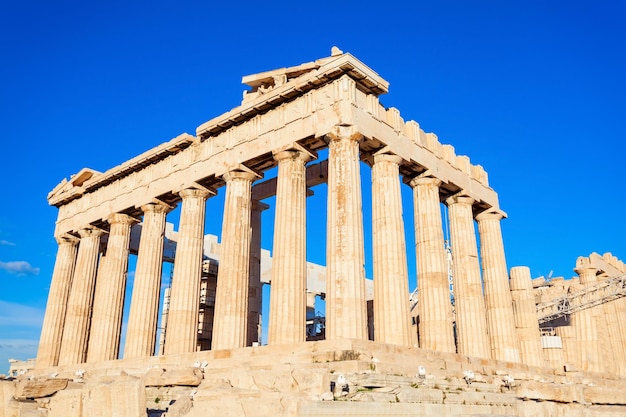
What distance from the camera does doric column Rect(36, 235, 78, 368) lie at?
119ft

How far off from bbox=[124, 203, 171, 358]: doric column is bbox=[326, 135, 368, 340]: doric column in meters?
12.8

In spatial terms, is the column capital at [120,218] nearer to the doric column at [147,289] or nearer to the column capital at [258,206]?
the doric column at [147,289]

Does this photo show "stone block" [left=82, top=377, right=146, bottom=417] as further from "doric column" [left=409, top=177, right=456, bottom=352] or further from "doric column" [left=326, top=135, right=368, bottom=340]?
"doric column" [left=409, top=177, right=456, bottom=352]

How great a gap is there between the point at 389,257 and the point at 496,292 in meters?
10.4

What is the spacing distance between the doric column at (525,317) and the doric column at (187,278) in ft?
58.3

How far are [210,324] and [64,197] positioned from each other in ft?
43.4

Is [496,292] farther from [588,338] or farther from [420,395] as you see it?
[420,395]

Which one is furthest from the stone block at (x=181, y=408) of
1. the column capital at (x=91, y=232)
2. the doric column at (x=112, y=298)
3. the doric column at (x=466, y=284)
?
the column capital at (x=91, y=232)

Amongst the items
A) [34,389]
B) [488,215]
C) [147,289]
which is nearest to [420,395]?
[34,389]

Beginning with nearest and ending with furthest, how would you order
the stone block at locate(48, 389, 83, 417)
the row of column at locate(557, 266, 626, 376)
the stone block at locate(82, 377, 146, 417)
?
the stone block at locate(82, 377, 146, 417)
the stone block at locate(48, 389, 83, 417)
the row of column at locate(557, 266, 626, 376)


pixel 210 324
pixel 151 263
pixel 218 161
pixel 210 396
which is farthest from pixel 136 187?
pixel 210 396

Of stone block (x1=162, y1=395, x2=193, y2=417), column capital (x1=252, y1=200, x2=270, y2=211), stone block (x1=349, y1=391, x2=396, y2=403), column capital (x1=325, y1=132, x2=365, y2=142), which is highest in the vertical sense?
column capital (x1=252, y1=200, x2=270, y2=211)

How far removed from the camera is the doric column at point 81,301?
114ft

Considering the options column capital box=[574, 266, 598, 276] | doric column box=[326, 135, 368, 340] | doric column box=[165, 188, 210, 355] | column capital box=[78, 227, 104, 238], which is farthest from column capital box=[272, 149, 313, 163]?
column capital box=[574, 266, 598, 276]
